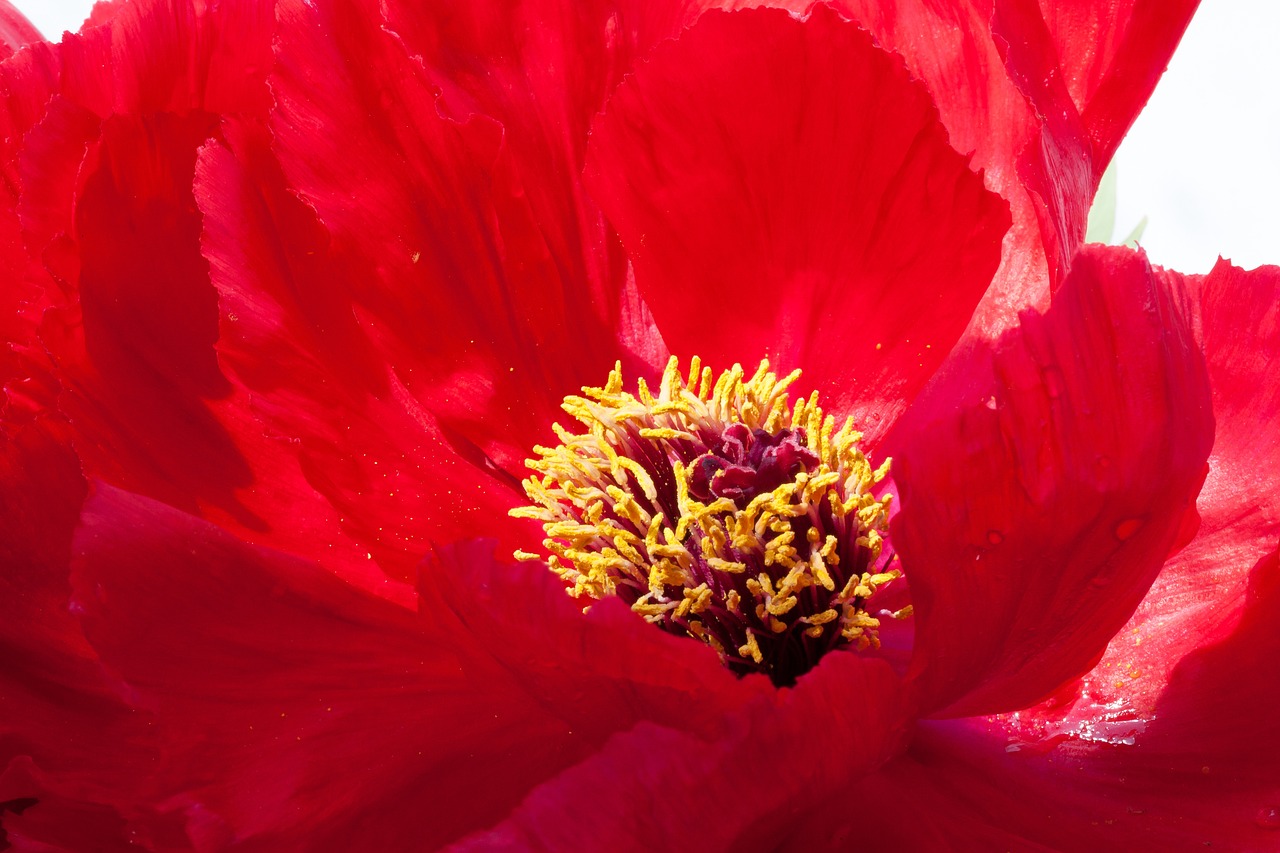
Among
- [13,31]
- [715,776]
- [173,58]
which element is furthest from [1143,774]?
A: [13,31]

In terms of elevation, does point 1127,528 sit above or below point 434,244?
below

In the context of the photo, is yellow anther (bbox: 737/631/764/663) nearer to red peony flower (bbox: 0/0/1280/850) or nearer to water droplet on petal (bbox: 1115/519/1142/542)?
red peony flower (bbox: 0/0/1280/850)

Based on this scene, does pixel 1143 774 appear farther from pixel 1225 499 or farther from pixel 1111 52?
pixel 1111 52

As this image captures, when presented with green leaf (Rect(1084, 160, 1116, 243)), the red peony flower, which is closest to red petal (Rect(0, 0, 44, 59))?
the red peony flower

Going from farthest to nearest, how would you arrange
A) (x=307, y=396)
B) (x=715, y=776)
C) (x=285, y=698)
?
(x=307, y=396) → (x=285, y=698) → (x=715, y=776)

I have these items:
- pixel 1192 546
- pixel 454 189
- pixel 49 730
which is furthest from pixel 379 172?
pixel 1192 546

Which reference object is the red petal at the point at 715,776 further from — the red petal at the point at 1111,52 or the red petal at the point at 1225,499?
the red petal at the point at 1111,52

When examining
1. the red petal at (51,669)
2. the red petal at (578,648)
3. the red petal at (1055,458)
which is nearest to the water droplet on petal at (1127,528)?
the red petal at (1055,458)
